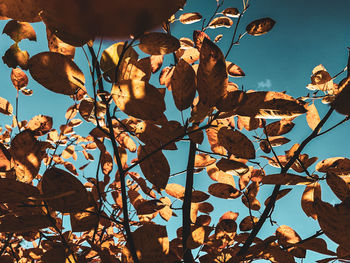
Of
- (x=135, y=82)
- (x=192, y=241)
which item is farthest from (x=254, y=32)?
(x=192, y=241)

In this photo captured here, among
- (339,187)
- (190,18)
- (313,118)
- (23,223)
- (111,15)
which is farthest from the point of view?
(190,18)

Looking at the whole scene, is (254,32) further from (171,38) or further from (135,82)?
(135,82)

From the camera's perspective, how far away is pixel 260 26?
78 centimetres

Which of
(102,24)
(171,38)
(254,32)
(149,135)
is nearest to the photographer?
(102,24)

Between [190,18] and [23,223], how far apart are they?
866 millimetres

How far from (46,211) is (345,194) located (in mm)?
632

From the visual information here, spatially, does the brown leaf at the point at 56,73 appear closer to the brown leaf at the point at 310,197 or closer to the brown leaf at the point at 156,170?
the brown leaf at the point at 156,170

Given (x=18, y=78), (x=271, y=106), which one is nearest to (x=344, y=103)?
(x=271, y=106)

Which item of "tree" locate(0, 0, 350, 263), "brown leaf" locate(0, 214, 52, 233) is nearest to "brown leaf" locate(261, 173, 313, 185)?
"tree" locate(0, 0, 350, 263)

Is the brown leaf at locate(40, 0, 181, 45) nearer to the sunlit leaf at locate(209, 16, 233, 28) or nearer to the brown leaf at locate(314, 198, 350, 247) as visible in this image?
the brown leaf at locate(314, 198, 350, 247)

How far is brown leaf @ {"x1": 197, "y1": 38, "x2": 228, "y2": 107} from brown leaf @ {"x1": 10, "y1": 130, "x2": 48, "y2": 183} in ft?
1.12

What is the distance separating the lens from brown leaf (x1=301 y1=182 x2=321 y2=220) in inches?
25.0

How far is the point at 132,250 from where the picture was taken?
0.46 metres

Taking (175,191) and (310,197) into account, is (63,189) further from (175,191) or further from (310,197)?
(310,197)
